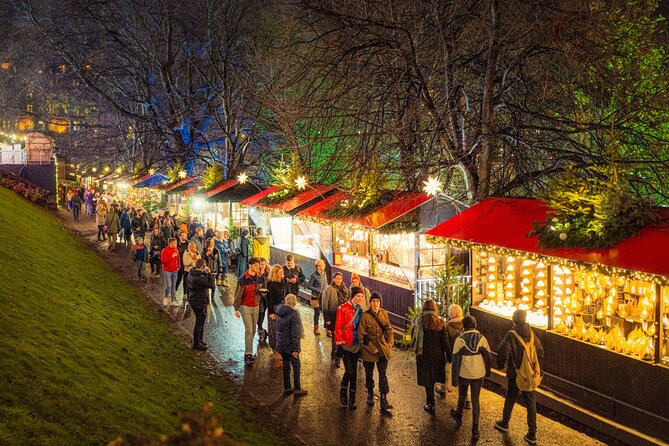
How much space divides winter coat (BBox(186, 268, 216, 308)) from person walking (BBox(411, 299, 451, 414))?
193 inches

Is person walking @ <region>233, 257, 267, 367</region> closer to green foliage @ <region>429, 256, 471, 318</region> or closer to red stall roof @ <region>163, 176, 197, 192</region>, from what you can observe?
green foliage @ <region>429, 256, 471, 318</region>

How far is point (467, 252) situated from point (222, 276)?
9239mm

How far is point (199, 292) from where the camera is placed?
44.1 ft

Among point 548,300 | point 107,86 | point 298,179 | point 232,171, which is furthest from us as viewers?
point 107,86

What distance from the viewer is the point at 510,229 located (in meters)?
11.3

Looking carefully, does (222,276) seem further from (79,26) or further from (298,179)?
(79,26)

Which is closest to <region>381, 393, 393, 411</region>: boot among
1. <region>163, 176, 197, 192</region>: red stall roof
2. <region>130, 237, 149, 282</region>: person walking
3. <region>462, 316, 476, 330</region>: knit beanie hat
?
<region>462, 316, 476, 330</region>: knit beanie hat

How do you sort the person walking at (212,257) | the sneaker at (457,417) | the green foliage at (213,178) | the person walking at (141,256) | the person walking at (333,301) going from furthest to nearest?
the green foliage at (213,178), the person walking at (141,256), the person walking at (212,257), the person walking at (333,301), the sneaker at (457,417)

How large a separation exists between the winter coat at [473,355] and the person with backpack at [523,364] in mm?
247

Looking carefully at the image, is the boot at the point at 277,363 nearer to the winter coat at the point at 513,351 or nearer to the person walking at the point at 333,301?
the person walking at the point at 333,301

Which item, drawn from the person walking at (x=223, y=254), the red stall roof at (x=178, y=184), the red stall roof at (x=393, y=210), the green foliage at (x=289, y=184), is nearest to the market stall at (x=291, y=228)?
the green foliage at (x=289, y=184)

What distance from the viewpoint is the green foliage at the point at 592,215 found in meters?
9.17

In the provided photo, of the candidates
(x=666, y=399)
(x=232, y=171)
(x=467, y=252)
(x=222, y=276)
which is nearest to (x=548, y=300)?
(x=666, y=399)

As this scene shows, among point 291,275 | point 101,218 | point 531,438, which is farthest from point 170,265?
point 101,218
